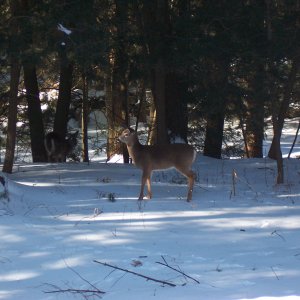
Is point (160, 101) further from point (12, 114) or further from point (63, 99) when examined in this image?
point (63, 99)

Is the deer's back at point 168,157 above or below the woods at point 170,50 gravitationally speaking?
below

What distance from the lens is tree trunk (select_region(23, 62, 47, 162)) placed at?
19.0 metres

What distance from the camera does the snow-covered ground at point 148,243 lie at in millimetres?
6242

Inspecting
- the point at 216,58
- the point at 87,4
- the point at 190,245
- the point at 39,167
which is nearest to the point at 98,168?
the point at 39,167

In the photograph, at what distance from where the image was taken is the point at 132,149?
11320 mm

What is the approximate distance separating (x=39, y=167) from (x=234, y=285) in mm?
10087

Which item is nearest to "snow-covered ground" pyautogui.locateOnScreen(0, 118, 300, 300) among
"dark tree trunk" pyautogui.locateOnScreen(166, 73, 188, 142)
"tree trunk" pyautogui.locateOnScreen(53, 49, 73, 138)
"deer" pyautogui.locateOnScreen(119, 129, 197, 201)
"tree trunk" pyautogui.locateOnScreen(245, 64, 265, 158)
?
"deer" pyautogui.locateOnScreen(119, 129, 197, 201)

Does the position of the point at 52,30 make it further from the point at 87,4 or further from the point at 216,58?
the point at 216,58

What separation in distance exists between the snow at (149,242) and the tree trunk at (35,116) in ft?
25.3

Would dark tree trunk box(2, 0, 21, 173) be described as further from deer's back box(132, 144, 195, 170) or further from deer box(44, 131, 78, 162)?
deer box(44, 131, 78, 162)

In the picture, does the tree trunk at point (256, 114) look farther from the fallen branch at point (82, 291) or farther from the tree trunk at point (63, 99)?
the fallen branch at point (82, 291)

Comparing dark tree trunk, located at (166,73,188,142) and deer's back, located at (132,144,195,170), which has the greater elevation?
dark tree trunk, located at (166,73,188,142)

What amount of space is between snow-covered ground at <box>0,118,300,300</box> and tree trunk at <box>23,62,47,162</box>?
7.74m

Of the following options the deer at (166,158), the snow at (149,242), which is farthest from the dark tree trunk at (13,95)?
the deer at (166,158)
